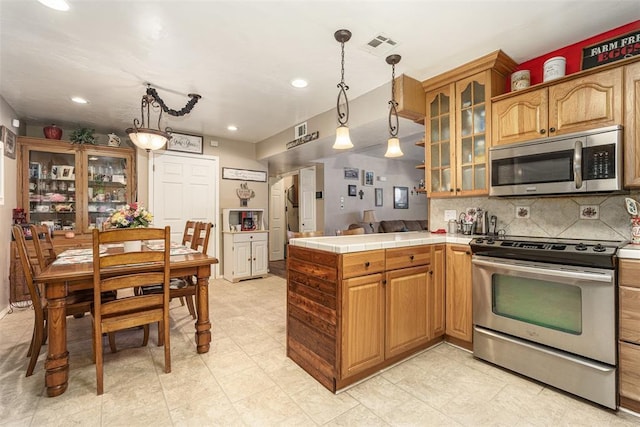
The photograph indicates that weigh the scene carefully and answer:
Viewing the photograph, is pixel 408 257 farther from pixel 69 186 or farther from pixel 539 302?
pixel 69 186

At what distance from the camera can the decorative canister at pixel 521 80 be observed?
2.48 metres

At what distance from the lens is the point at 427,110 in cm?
304

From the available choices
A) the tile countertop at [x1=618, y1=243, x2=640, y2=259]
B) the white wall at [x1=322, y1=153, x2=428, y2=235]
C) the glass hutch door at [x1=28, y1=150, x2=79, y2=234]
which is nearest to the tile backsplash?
the tile countertop at [x1=618, y1=243, x2=640, y2=259]

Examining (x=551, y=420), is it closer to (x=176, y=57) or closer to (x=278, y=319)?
(x=278, y=319)

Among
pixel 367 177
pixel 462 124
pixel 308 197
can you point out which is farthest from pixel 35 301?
pixel 367 177

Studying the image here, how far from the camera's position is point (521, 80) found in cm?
250

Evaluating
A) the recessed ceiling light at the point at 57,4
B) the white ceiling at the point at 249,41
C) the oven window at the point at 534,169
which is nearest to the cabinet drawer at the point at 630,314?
the oven window at the point at 534,169

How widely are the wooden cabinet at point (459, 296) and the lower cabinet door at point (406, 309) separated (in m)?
0.28

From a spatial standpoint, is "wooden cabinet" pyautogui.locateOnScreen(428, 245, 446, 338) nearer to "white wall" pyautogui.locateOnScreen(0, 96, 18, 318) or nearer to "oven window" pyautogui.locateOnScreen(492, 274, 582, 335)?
"oven window" pyautogui.locateOnScreen(492, 274, 582, 335)

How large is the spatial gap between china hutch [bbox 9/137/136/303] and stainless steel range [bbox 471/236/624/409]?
4.89m

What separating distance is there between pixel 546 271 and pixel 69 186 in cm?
563

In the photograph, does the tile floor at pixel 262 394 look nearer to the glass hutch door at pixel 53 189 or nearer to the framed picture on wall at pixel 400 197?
the glass hutch door at pixel 53 189

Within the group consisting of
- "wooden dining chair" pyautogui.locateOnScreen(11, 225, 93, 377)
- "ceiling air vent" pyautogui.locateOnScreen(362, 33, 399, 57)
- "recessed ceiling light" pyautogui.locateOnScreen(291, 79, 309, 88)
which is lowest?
"wooden dining chair" pyautogui.locateOnScreen(11, 225, 93, 377)

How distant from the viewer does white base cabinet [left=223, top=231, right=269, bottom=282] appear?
16.3 ft
